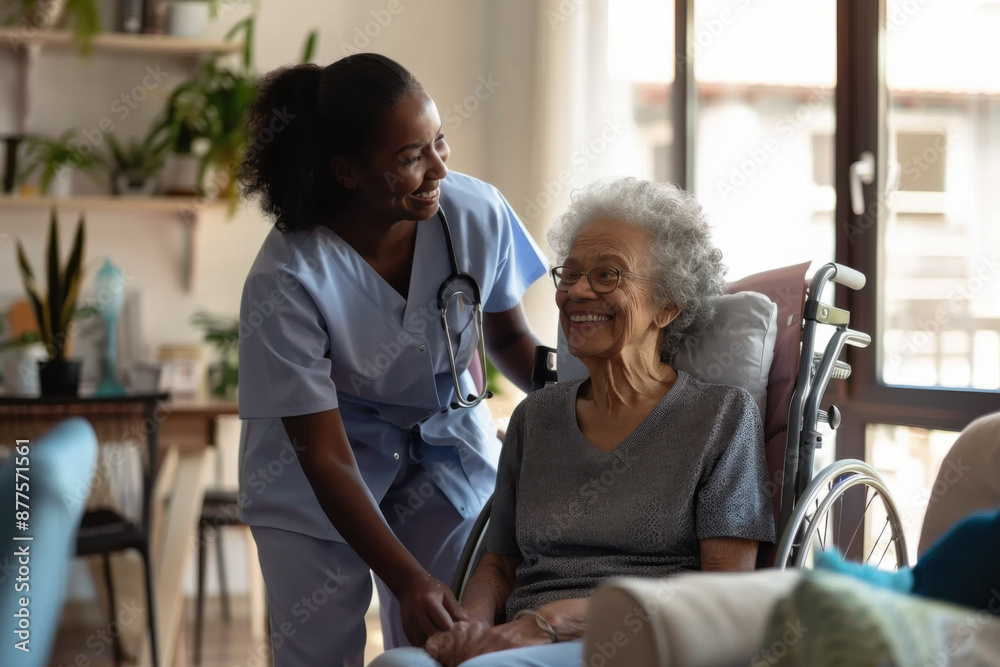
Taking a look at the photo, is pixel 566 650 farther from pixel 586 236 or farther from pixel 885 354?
pixel 885 354

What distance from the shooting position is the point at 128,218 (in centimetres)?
363

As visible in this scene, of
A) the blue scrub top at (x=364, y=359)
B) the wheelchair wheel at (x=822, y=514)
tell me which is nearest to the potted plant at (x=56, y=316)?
the blue scrub top at (x=364, y=359)

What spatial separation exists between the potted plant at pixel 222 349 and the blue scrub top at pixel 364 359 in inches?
69.1

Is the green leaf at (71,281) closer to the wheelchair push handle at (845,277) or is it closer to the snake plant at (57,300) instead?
the snake plant at (57,300)

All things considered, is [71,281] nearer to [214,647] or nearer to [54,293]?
[54,293]

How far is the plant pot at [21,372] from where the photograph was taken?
9.68 ft

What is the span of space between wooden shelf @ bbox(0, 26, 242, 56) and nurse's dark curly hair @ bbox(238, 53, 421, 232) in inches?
79.8

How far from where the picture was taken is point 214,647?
3.24m

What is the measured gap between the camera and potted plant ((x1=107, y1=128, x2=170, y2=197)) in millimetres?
3486

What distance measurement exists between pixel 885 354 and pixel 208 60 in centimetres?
250

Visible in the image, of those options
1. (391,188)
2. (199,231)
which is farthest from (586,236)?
(199,231)

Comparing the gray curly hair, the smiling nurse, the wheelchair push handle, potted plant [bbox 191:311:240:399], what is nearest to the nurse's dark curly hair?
the smiling nurse

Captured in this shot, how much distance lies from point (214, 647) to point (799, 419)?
2.41 metres

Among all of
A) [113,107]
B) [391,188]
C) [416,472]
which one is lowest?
[416,472]
